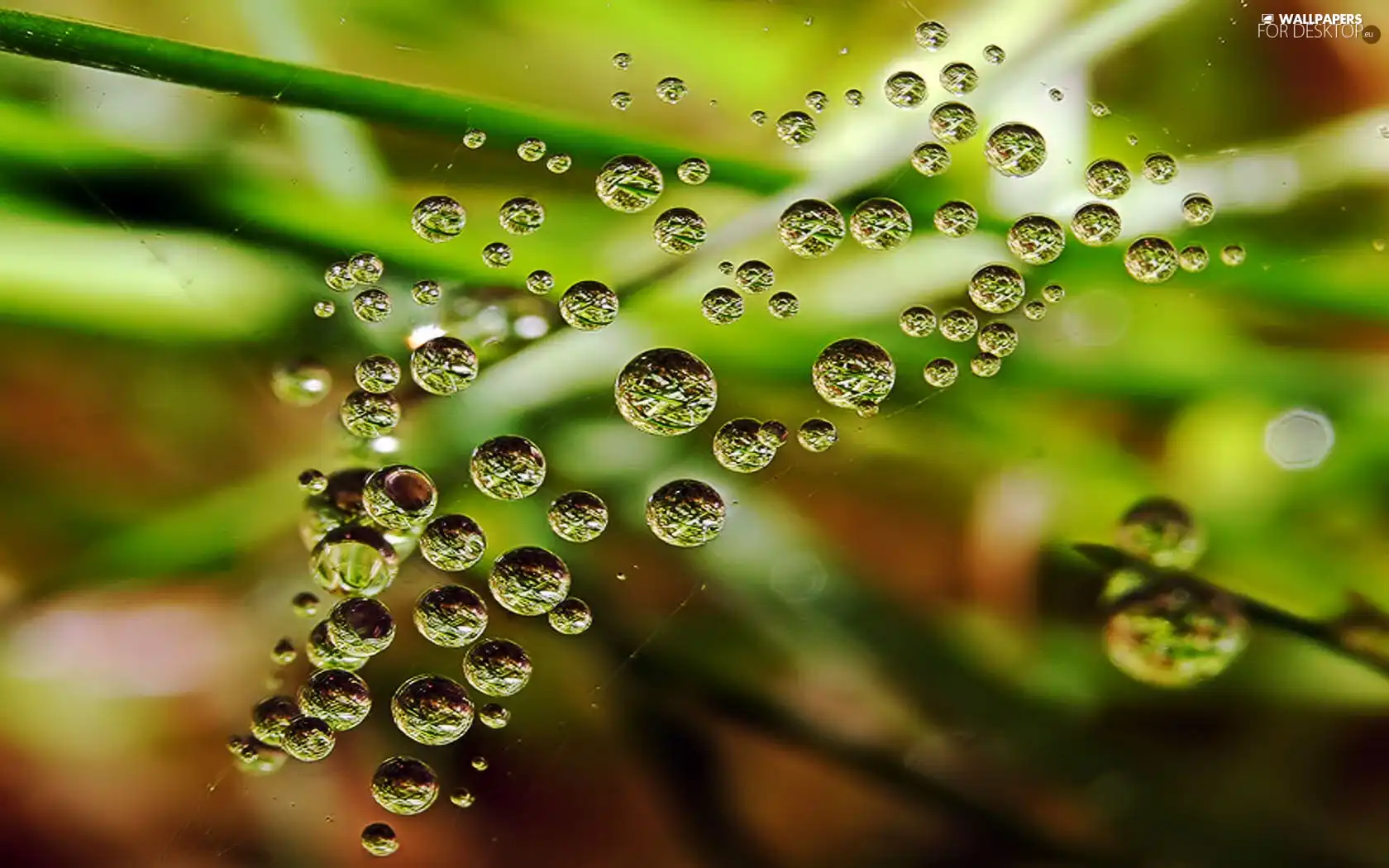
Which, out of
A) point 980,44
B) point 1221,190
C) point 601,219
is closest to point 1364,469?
point 1221,190

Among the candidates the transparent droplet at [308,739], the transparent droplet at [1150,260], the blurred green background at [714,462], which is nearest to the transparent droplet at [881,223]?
the blurred green background at [714,462]

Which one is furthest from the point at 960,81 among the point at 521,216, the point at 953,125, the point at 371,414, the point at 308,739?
the point at 308,739

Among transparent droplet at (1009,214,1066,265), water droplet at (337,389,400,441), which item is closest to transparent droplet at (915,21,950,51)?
transparent droplet at (1009,214,1066,265)

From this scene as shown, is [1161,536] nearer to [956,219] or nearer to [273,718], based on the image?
[956,219]

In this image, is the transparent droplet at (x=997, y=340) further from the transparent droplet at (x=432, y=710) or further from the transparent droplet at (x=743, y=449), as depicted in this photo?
the transparent droplet at (x=432, y=710)

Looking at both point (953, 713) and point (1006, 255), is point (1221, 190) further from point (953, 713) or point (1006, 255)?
point (953, 713)
